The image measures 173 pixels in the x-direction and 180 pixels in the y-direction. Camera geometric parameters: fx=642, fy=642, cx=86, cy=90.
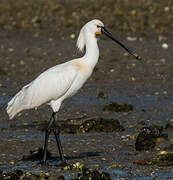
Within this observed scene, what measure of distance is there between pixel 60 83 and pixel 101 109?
4094mm

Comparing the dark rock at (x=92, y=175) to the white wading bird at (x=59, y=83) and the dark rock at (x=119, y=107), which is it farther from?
the dark rock at (x=119, y=107)

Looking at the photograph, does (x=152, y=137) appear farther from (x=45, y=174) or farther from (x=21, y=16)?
(x=21, y=16)

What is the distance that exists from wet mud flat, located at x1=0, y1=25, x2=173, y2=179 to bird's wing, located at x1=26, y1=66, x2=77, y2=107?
3.23 ft

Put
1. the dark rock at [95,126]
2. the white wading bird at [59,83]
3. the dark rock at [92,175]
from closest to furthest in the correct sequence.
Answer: the dark rock at [92,175], the white wading bird at [59,83], the dark rock at [95,126]

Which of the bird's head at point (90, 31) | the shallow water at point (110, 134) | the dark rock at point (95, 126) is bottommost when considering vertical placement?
the shallow water at point (110, 134)

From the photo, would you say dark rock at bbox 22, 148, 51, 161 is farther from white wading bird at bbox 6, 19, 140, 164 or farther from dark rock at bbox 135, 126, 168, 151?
dark rock at bbox 135, 126, 168, 151

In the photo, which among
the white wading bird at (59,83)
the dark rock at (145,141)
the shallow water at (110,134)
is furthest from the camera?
the dark rock at (145,141)

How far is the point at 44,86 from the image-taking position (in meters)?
10.2

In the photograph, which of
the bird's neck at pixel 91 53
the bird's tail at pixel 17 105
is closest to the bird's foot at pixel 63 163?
the bird's tail at pixel 17 105

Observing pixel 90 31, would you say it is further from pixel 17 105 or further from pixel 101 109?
pixel 101 109

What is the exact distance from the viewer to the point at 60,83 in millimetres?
10102

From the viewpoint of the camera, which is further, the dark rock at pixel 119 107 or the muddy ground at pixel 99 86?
the dark rock at pixel 119 107

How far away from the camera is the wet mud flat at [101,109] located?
959 cm

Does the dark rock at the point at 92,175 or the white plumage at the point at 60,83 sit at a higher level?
the white plumage at the point at 60,83
